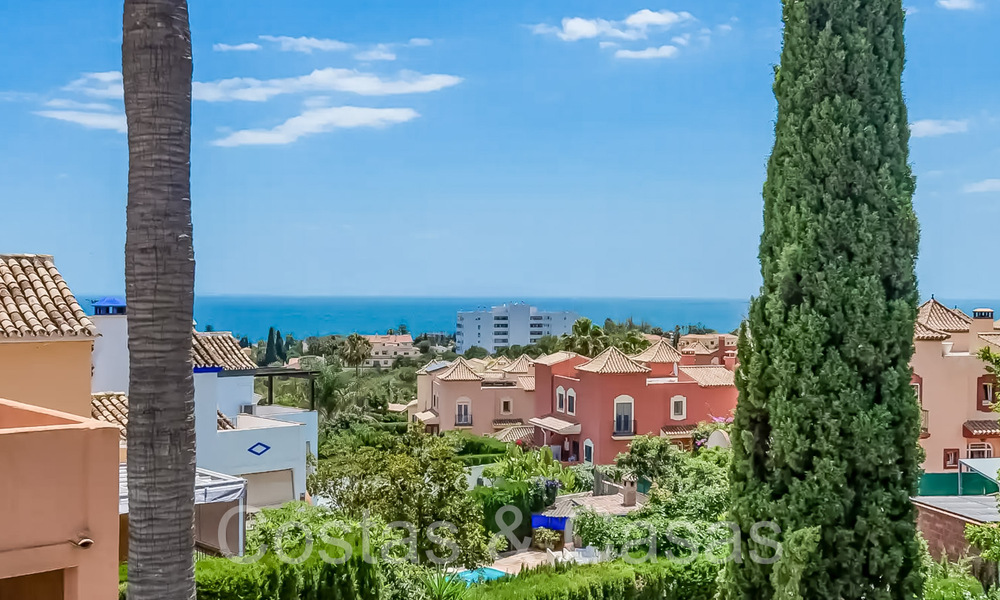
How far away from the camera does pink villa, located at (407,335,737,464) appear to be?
45.1 m

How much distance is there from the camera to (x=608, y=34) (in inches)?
6407

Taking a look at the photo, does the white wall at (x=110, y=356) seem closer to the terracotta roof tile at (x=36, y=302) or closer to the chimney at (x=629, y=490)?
the terracotta roof tile at (x=36, y=302)

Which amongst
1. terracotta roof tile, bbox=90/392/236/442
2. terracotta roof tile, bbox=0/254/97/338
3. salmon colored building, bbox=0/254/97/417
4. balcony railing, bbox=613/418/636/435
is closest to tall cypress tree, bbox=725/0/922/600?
salmon colored building, bbox=0/254/97/417

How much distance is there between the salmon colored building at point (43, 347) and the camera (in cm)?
1224

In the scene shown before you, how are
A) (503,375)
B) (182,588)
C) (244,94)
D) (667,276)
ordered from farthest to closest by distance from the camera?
1. (667,276)
2. (244,94)
3. (503,375)
4. (182,588)

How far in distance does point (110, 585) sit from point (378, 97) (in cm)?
19752

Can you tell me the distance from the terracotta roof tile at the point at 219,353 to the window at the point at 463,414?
30.1 meters

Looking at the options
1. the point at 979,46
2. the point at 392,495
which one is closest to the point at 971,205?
the point at 979,46

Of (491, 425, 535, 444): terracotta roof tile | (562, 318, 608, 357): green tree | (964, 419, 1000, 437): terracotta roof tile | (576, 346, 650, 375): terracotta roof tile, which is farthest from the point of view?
(562, 318, 608, 357): green tree

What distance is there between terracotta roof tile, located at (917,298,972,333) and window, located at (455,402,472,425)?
27099 millimetres

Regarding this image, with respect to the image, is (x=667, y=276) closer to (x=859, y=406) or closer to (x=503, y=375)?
(x=503, y=375)

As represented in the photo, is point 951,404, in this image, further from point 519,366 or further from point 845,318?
point 519,366

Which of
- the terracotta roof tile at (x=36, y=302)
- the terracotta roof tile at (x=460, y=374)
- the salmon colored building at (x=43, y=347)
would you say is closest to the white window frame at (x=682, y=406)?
the terracotta roof tile at (x=460, y=374)

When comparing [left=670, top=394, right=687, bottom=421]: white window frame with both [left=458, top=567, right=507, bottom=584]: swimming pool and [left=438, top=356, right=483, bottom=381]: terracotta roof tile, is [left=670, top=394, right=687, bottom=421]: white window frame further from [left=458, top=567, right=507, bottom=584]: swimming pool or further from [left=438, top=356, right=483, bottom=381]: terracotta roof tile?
[left=458, top=567, right=507, bottom=584]: swimming pool
